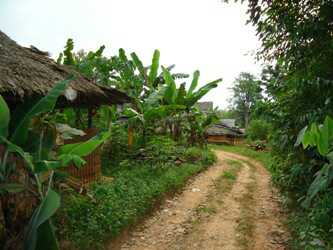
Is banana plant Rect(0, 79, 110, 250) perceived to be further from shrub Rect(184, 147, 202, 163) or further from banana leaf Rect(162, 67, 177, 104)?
shrub Rect(184, 147, 202, 163)

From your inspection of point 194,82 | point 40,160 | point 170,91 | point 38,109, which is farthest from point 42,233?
point 194,82

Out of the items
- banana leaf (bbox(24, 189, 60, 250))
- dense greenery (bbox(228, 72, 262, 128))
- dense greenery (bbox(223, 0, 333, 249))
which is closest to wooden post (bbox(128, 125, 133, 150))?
dense greenery (bbox(223, 0, 333, 249))

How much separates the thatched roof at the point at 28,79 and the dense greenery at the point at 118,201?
1.69 m

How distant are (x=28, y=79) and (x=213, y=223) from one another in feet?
12.4

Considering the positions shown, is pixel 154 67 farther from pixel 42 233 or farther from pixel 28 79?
Result: pixel 42 233

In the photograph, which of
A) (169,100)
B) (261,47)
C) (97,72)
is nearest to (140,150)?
(169,100)

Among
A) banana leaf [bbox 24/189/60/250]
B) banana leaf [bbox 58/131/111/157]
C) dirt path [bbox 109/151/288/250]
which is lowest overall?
dirt path [bbox 109/151/288/250]

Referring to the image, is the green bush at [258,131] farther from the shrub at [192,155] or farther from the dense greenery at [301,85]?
the dense greenery at [301,85]

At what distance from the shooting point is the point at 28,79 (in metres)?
4.28

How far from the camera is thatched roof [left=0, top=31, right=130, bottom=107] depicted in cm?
387

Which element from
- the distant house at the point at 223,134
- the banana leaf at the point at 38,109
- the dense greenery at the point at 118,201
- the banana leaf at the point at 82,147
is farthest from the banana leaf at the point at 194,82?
the distant house at the point at 223,134

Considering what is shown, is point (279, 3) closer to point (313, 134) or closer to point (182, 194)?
point (313, 134)

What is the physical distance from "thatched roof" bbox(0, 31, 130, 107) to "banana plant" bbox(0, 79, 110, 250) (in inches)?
35.3

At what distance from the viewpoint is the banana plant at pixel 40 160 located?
2.26 meters
